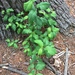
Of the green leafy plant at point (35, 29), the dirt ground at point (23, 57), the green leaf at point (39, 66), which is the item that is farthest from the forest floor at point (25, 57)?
the green leaf at point (39, 66)

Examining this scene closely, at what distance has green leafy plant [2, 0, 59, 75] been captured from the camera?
7.88ft

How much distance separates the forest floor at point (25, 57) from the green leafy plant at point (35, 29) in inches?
4.1

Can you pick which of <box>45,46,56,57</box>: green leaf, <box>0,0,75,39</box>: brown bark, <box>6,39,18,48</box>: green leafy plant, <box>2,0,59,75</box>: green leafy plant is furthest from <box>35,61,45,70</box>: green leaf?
<box>0,0,75,39</box>: brown bark

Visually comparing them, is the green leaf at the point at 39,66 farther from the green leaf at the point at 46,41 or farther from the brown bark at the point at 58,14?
the brown bark at the point at 58,14

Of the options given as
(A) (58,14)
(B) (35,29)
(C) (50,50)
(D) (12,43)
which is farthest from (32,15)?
(A) (58,14)

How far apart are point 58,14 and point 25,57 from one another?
717mm

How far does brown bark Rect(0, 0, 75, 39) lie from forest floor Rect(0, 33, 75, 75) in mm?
118

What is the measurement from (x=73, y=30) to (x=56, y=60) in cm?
57

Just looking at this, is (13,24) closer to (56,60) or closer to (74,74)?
(56,60)

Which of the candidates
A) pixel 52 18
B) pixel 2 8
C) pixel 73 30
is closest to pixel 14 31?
pixel 2 8

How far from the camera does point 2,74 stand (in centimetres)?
265

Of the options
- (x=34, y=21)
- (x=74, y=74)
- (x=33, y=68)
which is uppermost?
(x=34, y=21)

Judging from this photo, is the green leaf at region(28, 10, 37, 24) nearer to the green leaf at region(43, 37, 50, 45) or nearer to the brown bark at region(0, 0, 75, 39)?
the green leaf at region(43, 37, 50, 45)

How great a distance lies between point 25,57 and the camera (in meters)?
2.77
